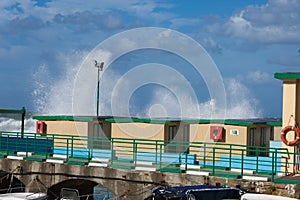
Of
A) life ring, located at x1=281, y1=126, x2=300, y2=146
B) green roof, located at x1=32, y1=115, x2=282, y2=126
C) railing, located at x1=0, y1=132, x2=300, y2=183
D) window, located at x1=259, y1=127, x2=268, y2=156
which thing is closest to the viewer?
→ railing, located at x1=0, y1=132, x2=300, y2=183

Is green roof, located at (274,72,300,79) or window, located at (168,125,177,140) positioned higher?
green roof, located at (274,72,300,79)

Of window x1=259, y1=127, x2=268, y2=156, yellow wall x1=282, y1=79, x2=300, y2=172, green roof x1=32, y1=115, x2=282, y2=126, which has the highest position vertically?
yellow wall x1=282, y1=79, x2=300, y2=172

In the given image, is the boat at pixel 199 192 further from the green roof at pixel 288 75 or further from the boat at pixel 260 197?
the green roof at pixel 288 75

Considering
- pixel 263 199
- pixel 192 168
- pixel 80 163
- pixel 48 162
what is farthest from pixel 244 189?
pixel 48 162

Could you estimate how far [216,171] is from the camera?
2264 centimetres

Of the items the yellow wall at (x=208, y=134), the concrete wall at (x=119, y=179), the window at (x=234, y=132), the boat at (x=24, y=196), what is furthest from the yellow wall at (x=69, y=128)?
the window at (x=234, y=132)

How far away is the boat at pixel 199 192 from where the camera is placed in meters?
20.2

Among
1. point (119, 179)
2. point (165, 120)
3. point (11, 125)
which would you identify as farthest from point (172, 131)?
point (11, 125)

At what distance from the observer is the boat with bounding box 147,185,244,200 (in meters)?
20.2

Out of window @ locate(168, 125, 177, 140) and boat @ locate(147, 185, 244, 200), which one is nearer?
boat @ locate(147, 185, 244, 200)

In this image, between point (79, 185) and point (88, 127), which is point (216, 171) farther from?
point (88, 127)

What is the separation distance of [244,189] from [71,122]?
13.2 meters

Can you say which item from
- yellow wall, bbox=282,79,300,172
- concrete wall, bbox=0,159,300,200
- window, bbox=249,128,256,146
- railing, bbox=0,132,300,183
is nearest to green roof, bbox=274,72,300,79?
yellow wall, bbox=282,79,300,172

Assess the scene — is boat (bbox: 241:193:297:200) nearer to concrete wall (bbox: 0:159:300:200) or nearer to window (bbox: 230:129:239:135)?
concrete wall (bbox: 0:159:300:200)
